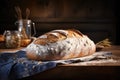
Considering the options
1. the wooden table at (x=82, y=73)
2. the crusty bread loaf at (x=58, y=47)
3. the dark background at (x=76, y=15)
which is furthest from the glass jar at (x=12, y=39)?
the dark background at (x=76, y=15)

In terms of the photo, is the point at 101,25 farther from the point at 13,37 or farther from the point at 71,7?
the point at 13,37

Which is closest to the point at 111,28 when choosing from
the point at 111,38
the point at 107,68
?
the point at 111,38

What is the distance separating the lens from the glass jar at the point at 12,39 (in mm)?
1533

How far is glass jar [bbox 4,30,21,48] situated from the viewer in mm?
1533

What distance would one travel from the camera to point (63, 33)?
120 cm

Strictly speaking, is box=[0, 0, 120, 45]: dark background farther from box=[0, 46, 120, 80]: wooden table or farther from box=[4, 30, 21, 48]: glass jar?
box=[0, 46, 120, 80]: wooden table

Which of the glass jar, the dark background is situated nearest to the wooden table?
the glass jar

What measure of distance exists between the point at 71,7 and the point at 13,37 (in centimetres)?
133

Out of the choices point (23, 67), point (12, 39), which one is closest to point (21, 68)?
point (23, 67)

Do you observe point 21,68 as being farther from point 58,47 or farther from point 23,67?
point 58,47

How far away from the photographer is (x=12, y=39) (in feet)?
5.07

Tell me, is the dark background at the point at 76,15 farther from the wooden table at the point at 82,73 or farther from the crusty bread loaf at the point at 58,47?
the wooden table at the point at 82,73

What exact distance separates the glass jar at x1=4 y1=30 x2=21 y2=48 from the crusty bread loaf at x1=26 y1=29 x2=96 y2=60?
0.41 metres

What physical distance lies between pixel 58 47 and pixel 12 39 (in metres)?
0.53
